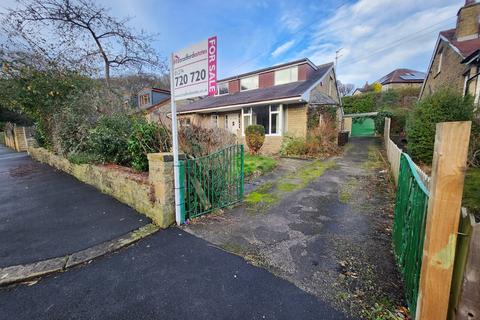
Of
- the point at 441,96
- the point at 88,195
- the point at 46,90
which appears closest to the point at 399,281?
the point at 88,195

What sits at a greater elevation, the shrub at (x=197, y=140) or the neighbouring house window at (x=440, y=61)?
the neighbouring house window at (x=440, y=61)

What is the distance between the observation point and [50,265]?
2.53m

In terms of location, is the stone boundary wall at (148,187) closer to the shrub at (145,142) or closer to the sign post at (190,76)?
the sign post at (190,76)

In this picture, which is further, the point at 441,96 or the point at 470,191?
the point at 441,96

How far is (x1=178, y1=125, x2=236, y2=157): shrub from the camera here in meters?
4.08

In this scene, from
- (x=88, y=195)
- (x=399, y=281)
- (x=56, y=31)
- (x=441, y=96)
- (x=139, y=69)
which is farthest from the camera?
(x=139, y=69)

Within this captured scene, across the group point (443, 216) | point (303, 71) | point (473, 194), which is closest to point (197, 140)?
point (443, 216)

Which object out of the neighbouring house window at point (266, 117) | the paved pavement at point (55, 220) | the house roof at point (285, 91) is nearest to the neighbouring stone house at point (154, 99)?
the house roof at point (285, 91)

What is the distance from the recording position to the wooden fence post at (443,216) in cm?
124

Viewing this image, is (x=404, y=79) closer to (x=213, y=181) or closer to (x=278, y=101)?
(x=278, y=101)

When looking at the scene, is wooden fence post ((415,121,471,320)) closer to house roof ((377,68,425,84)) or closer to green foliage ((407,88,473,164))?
green foliage ((407,88,473,164))

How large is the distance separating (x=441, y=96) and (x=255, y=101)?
793cm

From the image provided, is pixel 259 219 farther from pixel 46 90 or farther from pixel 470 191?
pixel 46 90

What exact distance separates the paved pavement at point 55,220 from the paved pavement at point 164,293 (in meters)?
0.71
